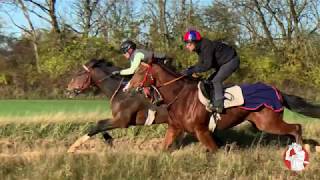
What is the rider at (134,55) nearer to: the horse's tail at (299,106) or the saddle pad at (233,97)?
the saddle pad at (233,97)

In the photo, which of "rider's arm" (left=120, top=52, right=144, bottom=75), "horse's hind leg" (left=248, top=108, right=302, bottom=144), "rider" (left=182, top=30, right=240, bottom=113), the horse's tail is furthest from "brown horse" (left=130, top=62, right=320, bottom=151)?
"rider's arm" (left=120, top=52, right=144, bottom=75)

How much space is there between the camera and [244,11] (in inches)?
1379

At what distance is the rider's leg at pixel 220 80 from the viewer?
28.0ft

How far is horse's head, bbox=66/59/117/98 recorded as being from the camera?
35.0ft

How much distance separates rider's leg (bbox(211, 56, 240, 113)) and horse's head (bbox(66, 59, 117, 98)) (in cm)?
254

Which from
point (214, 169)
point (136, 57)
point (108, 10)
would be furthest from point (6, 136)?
point (108, 10)

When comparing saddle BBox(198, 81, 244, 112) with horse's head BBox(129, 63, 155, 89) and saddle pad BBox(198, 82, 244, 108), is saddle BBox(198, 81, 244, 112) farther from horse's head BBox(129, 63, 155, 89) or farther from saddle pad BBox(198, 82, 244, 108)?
horse's head BBox(129, 63, 155, 89)

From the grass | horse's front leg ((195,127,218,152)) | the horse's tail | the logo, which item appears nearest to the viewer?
the logo

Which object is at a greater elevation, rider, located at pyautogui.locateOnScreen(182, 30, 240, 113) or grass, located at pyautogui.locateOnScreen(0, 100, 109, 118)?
rider, located at pyautogui.locateOnScreen(182, 30, 240, 113)

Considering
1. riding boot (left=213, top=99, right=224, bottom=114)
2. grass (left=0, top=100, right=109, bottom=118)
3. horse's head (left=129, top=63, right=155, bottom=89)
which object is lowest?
grass (left=0, top=100, right=109, bottom=118)

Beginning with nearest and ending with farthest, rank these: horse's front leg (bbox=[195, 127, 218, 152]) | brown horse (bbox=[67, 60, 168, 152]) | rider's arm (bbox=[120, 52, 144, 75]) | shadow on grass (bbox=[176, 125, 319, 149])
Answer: horse's front leg (bbox=[195, 127, 218, 152]), rider's arm (bbox=[120, 52, 144, 75]), brown horse (bbox=[67, 60, 168, 152]), shadow on grass (bbox=[176, 125, 319, 149])

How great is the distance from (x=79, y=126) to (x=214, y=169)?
5.53 m

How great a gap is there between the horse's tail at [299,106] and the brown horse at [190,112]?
605mm

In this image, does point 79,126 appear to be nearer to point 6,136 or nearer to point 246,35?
point 6,136
